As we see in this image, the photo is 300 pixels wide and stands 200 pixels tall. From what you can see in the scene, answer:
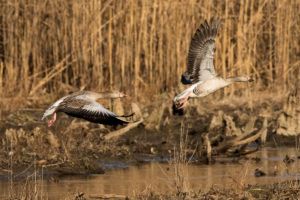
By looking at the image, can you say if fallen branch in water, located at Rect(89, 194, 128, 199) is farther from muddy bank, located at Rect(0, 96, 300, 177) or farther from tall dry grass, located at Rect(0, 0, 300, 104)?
tall dry grass, located at Rect(0, 0, 300, 104)

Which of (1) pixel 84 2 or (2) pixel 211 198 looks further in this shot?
(1) pixel 84 2

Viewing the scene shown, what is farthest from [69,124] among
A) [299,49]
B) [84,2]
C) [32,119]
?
[299,49]

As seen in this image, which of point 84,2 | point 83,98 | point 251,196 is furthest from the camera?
point 84,2

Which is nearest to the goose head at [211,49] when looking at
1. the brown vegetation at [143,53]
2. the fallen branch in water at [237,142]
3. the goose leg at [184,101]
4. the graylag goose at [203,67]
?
the graylag goose at [203,67]

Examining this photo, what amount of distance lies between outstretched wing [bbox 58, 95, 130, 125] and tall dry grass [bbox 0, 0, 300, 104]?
4553mm

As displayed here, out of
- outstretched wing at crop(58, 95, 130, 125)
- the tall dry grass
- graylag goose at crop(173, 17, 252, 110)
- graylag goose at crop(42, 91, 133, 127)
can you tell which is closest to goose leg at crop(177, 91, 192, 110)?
graylag goose at crop(173, 17, 252, 110)

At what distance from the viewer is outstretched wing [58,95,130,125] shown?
283 inches

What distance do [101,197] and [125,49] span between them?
20.5ft

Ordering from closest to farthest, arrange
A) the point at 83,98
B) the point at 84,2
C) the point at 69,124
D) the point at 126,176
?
the point at 83,98
the point at 126,176
the point at 69,124
the point at 84,2

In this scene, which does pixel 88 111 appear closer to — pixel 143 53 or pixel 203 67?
pixel 203 67

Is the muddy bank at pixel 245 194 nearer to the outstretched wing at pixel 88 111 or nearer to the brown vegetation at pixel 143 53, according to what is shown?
the outstretched wing at pixel 88 111

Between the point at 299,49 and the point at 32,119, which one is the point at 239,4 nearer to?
the point at 299,49

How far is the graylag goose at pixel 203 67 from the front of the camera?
28.8 ft

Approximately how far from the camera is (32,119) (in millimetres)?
11266
